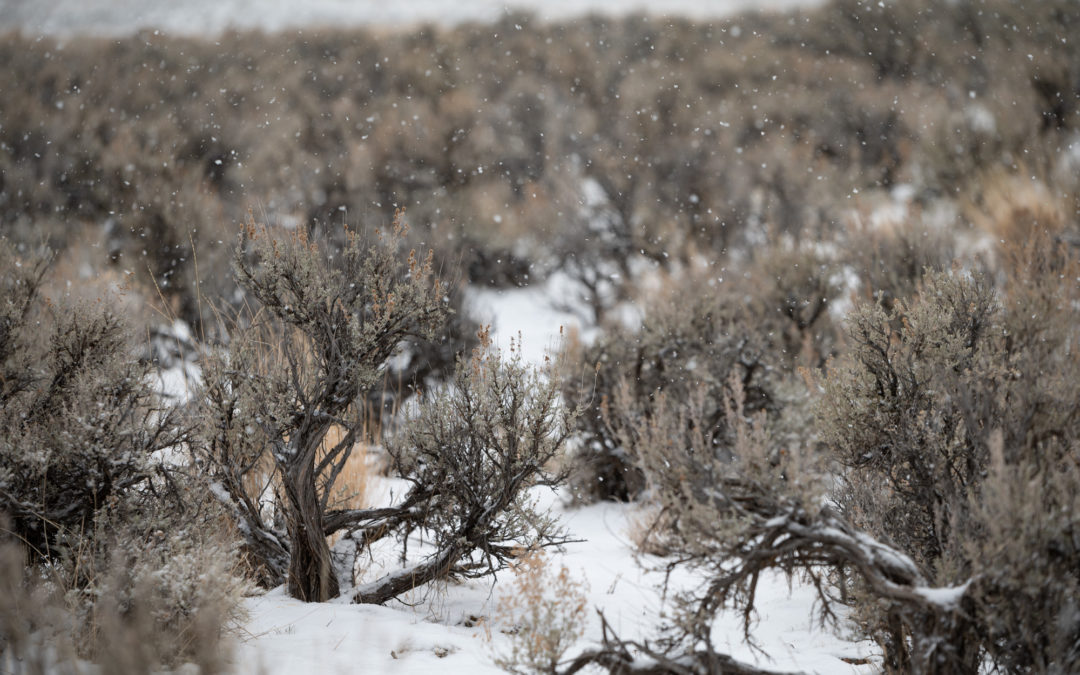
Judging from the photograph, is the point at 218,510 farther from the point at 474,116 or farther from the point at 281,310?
the point at 474,116

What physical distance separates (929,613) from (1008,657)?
0.47 meters

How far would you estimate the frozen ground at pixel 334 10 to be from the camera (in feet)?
78.5

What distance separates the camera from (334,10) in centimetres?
2734

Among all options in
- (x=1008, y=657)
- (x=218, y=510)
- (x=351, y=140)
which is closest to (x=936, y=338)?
(x=1008, y=657)

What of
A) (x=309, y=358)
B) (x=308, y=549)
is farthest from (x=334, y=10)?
(x=308, y=549)

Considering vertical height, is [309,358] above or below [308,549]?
above

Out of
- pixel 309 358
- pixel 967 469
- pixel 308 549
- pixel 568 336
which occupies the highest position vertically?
pixel 568 336

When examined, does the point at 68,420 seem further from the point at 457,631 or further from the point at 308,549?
the point at 457,631

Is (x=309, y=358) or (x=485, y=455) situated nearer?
(x=309, y=358)

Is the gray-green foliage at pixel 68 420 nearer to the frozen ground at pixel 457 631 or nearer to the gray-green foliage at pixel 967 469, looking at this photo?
the frozen ground at pixel 457 631

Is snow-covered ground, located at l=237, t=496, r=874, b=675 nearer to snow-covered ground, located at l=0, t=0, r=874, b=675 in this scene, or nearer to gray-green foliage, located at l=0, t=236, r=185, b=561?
snow-covered ground, located at l=0, t=0, r=874, b=675

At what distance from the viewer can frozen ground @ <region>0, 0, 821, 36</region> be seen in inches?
942

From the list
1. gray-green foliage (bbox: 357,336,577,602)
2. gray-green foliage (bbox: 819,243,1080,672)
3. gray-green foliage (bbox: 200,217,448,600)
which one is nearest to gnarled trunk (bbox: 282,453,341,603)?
gray-green foliage (bbox: 200,217,448,600)

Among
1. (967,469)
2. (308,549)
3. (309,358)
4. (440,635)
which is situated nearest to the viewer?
(967,469)
